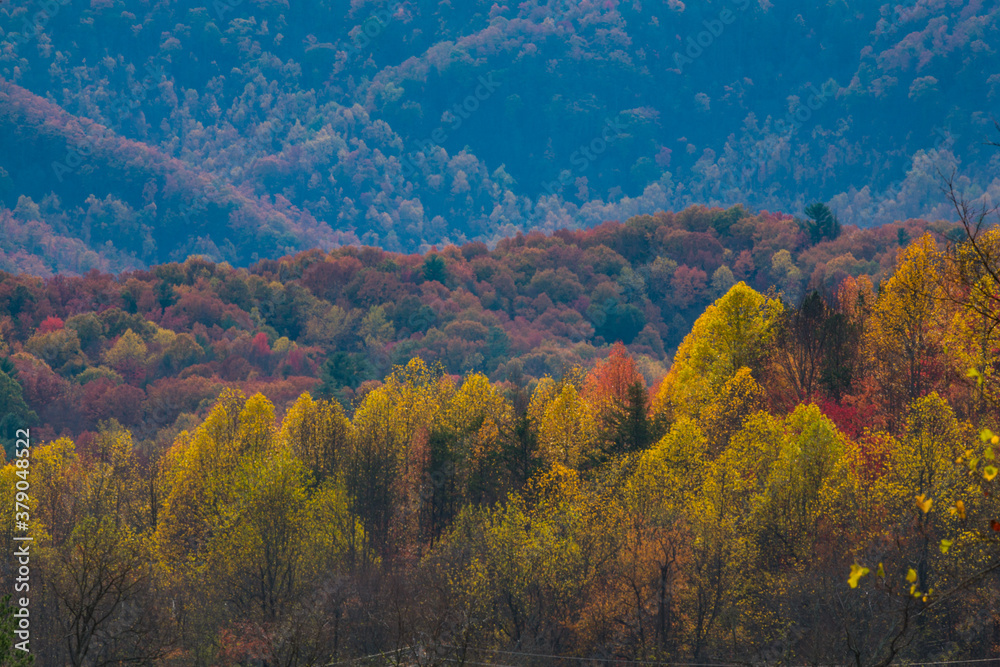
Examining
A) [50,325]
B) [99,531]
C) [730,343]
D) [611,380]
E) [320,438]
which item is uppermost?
[50,325]

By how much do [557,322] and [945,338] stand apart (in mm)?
129709

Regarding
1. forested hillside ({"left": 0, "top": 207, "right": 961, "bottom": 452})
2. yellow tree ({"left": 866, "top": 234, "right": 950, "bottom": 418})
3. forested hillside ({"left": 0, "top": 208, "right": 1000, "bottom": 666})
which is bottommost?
→ forested hillside ({"left": 0, "top": 208, "right": 1000, "bottom": 666})

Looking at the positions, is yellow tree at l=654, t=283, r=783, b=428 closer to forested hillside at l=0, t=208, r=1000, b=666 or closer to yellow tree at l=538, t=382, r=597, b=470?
forested hillside at l=0, t=208, r=1000, b=666

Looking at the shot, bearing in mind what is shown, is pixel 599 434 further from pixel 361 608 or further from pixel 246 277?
pixel 246 277

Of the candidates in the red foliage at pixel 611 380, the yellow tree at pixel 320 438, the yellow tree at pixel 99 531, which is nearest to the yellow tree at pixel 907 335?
the red foliage at pixel 611 380

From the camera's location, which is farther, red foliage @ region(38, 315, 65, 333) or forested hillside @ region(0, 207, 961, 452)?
red foliage @ region(38, 315, 65, 333)

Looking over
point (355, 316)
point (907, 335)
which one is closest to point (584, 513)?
point (907, 335)

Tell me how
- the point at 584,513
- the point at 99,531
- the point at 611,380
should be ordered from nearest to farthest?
the point at 584,513 → the point at 99,531 → the point at 611,380

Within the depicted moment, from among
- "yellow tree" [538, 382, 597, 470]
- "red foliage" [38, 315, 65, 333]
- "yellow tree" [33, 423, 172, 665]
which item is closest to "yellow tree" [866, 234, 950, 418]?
"yellow tree" [538, 382, 597, 470]

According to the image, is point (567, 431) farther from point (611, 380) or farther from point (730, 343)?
point (611, 380)

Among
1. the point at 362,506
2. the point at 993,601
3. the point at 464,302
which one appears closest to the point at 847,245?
the point at 464,302

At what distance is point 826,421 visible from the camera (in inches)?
1613

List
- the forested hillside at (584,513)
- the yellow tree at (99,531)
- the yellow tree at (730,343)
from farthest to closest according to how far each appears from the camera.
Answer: the yellow tree at (730,343) < the yellow tree at (99,531) < the forested hillside at (584,513)

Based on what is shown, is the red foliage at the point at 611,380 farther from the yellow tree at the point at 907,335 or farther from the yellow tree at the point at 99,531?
the yellow tree at the point at 99,531
